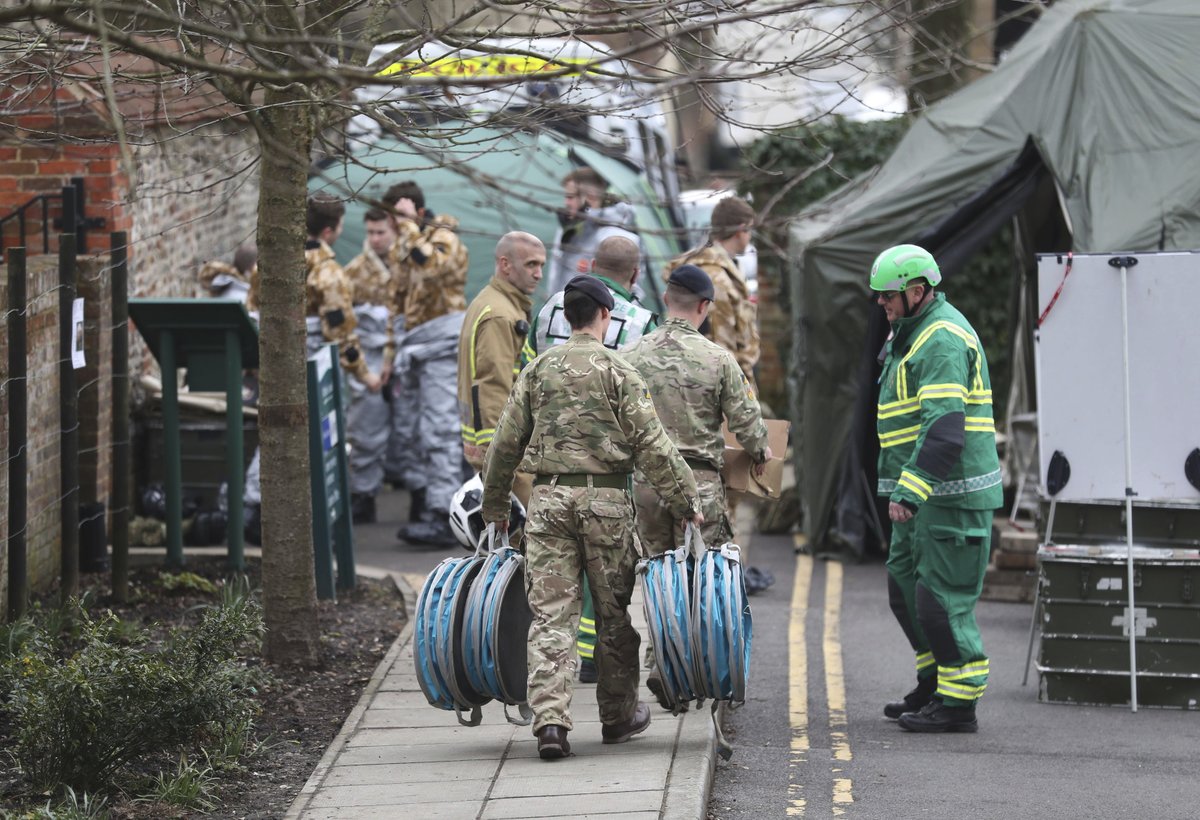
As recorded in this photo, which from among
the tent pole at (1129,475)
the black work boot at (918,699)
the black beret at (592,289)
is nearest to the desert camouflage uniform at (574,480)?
the black beret at (592,289)

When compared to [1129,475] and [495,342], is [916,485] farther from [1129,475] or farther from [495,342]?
[495,342]

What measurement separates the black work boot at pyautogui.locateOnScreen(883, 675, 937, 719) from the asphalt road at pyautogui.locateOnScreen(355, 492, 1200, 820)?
7 cm

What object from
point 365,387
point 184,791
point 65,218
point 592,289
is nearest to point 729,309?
point 365,387

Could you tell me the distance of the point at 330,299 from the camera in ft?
38.3

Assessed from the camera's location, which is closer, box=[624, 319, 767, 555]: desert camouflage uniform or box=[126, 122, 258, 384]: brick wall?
box=[624, 319, 767, 555]: desert camouflage uniform

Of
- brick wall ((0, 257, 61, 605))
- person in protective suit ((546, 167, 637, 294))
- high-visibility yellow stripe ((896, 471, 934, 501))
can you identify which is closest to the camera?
high-visibility yellow stripe ((896, 471, 934, 501))

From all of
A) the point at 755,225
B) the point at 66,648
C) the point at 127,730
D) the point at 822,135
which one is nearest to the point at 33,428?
the point at 66,648

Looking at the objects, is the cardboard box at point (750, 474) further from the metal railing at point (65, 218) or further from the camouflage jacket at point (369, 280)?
the camouflage jacket at point (369, 280)

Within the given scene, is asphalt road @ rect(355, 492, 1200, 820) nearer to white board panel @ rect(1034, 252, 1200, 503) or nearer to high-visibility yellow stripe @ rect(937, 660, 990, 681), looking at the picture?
high-visibility yellow stripe @ rect(937, 660, 990, 681)

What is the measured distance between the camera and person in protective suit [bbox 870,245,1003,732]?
7227 mm

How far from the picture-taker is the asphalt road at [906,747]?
248 inches

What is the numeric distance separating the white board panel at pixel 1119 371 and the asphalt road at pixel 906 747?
118 cm

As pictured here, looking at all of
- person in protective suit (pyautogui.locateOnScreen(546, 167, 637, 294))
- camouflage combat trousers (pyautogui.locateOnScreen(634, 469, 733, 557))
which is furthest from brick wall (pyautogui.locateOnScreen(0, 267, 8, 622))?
person in protective suit (pyautogui.locateOnScreen(546, 167, 637, 294))

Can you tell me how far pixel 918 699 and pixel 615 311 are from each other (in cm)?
233
